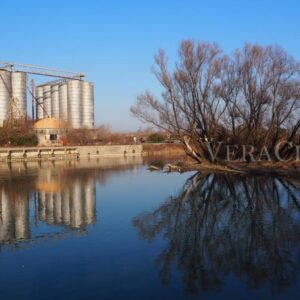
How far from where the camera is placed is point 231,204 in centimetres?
1347

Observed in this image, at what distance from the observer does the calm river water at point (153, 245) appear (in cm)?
652

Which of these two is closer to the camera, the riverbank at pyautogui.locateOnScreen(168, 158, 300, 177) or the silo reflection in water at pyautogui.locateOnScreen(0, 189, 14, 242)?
the silo reflection in water at pyautogui.locateOnScreen(0, 189, 14, 242)

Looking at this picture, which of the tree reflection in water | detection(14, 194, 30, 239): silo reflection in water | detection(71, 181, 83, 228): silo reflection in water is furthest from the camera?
detection(71, 181, 83, 228): silo reflection in water

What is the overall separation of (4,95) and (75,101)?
39.0ft

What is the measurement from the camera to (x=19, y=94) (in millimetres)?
62094

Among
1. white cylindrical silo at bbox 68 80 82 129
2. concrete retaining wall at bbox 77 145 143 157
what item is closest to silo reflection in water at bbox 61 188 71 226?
concrete retaining wall at bbox 77 145 143 157

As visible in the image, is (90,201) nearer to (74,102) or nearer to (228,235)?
(228,235)

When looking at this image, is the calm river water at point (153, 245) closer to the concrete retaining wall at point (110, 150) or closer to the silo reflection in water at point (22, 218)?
the silo reflection in water at point (22, 218)

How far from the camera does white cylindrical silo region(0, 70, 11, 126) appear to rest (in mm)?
59056

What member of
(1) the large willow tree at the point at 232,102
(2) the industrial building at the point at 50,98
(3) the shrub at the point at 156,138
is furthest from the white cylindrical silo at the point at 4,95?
(1) the large willow tree at the point at 232,102

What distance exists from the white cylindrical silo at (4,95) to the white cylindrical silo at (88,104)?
12.4 m

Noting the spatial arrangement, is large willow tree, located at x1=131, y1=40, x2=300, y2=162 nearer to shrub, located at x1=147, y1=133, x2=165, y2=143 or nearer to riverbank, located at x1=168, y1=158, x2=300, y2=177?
riverbank, located at x1=168, y1=158, x2=300, y2=177

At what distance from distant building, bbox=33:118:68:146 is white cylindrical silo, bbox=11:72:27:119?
13.8 ft

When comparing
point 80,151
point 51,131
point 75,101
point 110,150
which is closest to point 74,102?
point 75,101
